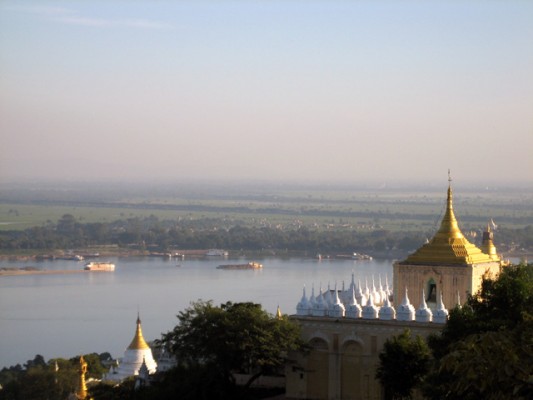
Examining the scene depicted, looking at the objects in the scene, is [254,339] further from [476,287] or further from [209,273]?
[209,273]

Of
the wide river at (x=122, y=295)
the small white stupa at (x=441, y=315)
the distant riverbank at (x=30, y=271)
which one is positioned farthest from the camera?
the distant riverbank at (x=30, y=271)

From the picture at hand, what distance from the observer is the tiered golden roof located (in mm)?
16156

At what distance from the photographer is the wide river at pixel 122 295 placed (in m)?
30.5

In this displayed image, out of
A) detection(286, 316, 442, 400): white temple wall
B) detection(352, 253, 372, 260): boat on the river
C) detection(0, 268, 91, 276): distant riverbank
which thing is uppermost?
detection(286, 316, 442, 400): white temple wall

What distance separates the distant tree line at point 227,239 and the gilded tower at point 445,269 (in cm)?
4725

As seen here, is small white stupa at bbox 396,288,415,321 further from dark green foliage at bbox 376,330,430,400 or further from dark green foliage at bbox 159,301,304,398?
dark green foliage at bbox 159,301,304,398

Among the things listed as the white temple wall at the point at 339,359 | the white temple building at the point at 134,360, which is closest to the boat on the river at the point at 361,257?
the white temple building at the point at 134,360

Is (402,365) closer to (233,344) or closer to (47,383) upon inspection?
(233,344)

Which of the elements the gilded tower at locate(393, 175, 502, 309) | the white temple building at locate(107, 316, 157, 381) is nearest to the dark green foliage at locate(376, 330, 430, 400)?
the gilded tower at locate(393, 175, 502, 309)

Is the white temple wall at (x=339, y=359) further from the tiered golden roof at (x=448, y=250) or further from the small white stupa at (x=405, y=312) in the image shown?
the tiered golden roof at (x=448, y=250)

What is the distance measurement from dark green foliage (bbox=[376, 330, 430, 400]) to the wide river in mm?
13925

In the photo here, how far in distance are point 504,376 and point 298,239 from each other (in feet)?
211

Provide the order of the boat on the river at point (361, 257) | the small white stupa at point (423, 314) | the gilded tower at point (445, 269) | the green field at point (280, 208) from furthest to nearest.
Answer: the green field at point (280, 208) → the boat on the river at point (361, 257) → the gilded tower at point (445, 269) → the small white stupa at point (423, 314)

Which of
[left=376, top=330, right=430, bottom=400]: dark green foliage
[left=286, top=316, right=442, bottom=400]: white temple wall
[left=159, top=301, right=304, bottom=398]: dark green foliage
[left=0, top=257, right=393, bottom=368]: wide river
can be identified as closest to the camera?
[left=376, top=330, right=430, bottom=400]: dark green foliage
